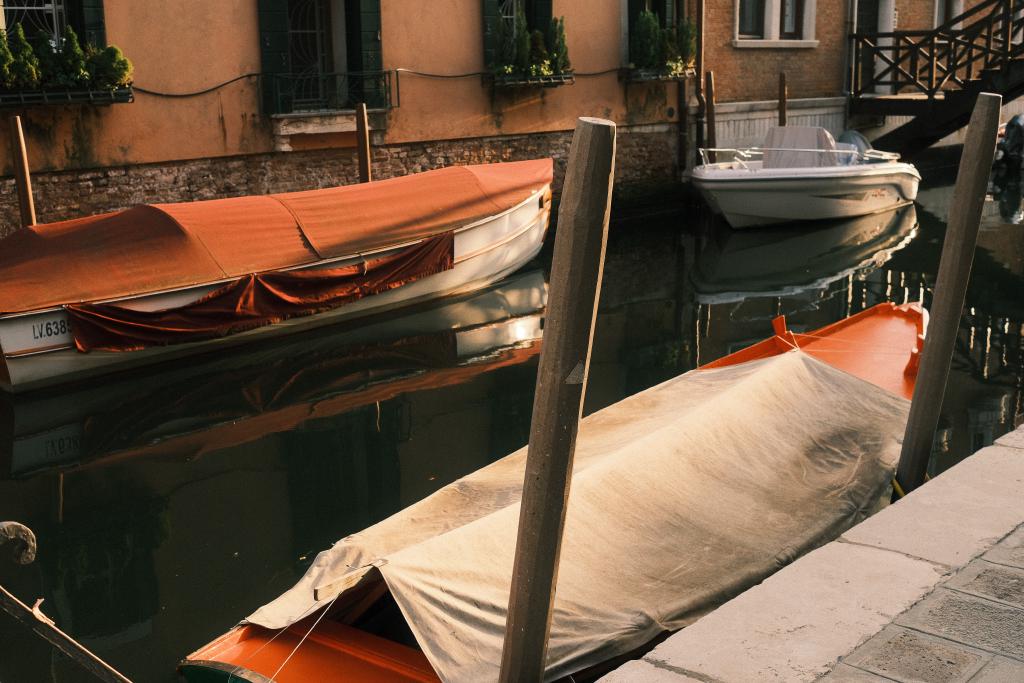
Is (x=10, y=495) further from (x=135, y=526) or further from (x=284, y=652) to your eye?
(x=284, y=652)

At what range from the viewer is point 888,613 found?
278 cm

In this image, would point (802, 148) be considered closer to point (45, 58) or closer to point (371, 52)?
point (371, 52)

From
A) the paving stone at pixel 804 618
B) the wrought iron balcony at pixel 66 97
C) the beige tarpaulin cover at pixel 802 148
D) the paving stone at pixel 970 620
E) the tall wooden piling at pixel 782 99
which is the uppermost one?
the wrought iron balcony at pixel 66 97

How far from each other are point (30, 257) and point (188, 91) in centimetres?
334

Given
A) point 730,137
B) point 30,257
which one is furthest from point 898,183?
point 30,257

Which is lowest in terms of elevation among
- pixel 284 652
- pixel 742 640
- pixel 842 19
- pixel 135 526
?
pixel 135 526

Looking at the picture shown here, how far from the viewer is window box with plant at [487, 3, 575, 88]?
13.2m

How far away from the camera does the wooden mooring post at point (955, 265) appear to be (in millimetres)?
4227

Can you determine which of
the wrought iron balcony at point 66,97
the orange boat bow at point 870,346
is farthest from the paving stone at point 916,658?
the wrought iron balcony at point 66,97

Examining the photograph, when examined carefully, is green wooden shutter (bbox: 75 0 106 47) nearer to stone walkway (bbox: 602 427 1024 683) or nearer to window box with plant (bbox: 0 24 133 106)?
window box with plant (bbox: 0 24 133 106)

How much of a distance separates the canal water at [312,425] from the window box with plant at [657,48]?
3.24 meters

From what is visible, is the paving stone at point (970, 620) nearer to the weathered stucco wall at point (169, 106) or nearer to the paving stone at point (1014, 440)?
the paving stone at point (1014, 440)

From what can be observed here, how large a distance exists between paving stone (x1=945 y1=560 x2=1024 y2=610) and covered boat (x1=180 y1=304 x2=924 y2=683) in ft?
3.52

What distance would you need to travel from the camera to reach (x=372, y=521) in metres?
5.80
